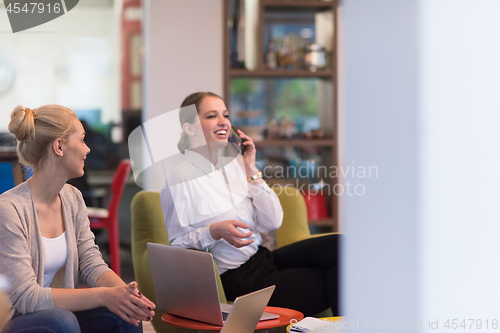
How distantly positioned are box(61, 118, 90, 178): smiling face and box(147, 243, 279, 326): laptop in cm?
34

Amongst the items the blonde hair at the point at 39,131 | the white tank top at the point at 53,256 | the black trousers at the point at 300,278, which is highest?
the blonde hair at the point at 39,131

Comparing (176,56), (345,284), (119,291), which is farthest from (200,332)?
(176,56)

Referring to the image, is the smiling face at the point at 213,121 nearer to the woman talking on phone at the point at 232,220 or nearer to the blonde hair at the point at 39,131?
the woman talking on phone at the point at 232,220

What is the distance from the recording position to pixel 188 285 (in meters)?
1.53

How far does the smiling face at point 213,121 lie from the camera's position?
2.09 meters

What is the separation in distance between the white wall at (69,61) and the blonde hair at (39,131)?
2563 mm

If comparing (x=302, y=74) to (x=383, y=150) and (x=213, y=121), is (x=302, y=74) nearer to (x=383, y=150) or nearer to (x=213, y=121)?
(x=213, y=121)

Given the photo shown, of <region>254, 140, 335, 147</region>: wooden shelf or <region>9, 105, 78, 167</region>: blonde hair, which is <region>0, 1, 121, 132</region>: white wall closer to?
<region>254, 140, 335, 147</region>: wooden shelf

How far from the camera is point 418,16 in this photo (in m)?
0.32

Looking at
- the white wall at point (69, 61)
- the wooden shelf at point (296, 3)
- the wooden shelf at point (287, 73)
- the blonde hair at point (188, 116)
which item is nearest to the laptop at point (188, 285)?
the blonde hair at point (188, 116)

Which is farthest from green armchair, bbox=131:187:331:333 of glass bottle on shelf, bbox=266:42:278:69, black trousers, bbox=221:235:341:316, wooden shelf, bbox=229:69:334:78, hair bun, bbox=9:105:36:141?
glass bottle on shelf, bbox=266:42:278:69

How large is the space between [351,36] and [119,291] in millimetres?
1199

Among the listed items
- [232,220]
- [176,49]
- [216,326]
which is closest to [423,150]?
[216,326]

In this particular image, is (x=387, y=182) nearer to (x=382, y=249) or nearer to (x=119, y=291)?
(x=382, y=249)
